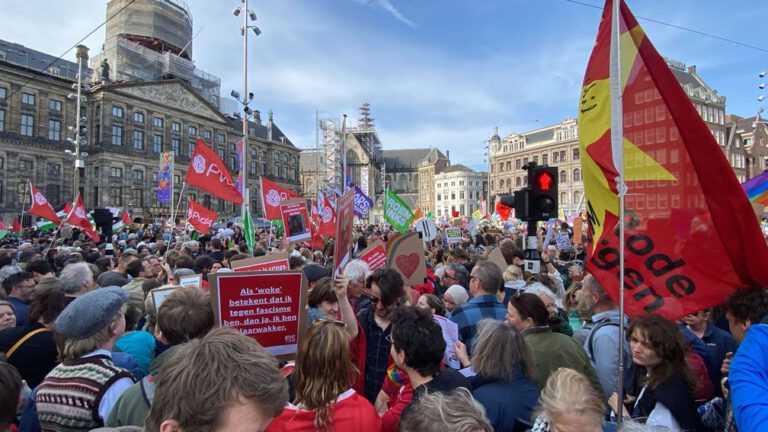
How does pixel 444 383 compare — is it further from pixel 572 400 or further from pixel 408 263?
pixel 408 263

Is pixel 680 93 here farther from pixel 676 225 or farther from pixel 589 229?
pixel 589 229

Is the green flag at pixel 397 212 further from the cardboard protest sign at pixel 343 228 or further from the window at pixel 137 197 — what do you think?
the window at pixel 137 197

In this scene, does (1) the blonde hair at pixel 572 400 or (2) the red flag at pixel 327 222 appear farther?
(2) the red flag at pixel 327 222

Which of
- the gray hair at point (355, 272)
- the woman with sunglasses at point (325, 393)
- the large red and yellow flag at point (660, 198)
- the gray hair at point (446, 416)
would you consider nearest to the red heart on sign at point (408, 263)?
the gray hair at point (355, 272)

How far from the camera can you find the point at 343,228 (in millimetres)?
3943

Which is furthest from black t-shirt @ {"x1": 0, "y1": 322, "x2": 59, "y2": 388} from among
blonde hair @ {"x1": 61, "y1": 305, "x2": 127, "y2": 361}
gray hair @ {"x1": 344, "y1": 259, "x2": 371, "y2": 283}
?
gray hair @ {"x1": 344, "y1": 259, "x2": 371, "y2": 283}

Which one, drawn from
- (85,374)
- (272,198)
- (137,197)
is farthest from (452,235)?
(137,197)

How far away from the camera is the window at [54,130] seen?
140ft

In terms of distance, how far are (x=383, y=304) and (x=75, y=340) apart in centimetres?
206

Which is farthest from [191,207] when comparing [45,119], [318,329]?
[45,119]

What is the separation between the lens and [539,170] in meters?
6.11

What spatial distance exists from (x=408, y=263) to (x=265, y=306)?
3.31 meters

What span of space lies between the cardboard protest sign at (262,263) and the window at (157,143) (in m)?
51.3

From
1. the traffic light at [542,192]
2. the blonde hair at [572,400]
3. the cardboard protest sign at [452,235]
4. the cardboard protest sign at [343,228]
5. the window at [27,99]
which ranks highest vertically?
the window at [27,99]
